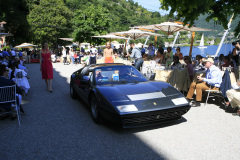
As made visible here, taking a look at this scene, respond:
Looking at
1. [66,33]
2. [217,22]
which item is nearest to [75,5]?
[66,33]

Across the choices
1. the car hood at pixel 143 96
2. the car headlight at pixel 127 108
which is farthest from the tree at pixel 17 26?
the car headlight at pixel 127 108

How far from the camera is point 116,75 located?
5.72 m

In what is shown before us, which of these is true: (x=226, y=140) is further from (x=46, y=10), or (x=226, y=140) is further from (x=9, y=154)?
(x=46, y=10)

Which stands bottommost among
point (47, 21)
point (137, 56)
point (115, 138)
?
point (115, 138)

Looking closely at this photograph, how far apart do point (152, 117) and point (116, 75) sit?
5.85ft

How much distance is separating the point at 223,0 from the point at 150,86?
337 centimetres

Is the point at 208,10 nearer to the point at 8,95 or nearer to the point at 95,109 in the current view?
the point at 95,109

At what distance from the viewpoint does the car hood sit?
4.35 metres

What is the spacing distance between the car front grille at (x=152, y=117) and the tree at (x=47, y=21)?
162 ft

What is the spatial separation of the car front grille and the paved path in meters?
0.27

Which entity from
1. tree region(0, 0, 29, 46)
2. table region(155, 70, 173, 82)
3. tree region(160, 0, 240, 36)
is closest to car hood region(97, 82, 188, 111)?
tree region(160, 0, 240, 36)

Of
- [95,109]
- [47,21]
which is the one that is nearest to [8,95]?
[95,109]

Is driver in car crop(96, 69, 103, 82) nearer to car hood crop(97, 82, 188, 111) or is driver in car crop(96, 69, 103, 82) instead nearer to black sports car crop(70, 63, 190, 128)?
black sports car crop(70, 63, 190, 128)

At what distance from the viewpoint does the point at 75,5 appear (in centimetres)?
7600
